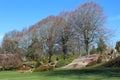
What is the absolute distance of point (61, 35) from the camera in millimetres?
55969

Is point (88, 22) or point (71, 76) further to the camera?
point (88, 22)

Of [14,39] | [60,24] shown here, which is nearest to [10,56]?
[60,24]

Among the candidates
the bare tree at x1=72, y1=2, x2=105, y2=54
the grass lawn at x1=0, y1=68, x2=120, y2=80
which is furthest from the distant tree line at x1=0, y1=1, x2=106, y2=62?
the grass lawn at x1=0, y1=68, x2=120, y2=80

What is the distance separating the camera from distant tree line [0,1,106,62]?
51094mm

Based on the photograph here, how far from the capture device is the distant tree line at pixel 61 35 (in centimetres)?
5109

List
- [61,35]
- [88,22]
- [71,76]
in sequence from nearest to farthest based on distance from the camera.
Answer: [71,76] → [88,22] → [61,35]

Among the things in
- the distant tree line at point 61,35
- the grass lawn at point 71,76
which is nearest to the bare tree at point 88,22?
the distant tree line at point 61,35

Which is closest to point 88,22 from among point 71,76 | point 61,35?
point 61,35

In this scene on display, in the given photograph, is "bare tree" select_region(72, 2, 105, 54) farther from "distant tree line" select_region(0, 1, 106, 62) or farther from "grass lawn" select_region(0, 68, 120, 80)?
"grass lawn" select_region(0, 68, 120, 80)

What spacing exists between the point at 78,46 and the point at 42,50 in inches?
326

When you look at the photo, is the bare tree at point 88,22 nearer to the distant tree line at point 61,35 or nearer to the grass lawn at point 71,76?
the distant tree line at point 61,35

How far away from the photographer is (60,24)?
54969 mm

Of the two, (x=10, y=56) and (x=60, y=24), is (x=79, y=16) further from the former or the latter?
(x=10, y=56)

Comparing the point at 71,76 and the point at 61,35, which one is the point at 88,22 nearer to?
the point at 61,35
